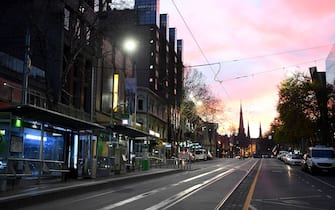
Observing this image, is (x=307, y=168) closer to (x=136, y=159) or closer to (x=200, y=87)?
(x=136, y=159)

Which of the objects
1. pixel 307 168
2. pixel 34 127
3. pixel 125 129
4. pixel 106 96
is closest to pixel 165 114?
pixel 106 96

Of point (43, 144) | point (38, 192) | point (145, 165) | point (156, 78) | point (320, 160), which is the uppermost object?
point (156, 78)

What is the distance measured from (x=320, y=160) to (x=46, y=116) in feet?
84.0

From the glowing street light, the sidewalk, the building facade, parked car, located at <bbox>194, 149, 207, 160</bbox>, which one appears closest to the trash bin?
the building facade

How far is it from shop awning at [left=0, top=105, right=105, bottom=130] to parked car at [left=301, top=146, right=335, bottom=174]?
68.6ft

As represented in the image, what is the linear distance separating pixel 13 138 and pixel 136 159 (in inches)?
721

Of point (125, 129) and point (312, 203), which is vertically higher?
point (125, 129)

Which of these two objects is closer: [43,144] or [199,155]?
[43,144]

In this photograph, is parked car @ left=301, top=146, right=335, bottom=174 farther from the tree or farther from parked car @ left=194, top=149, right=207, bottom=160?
parked car @ left=194, top=149, right=207, bottom=160

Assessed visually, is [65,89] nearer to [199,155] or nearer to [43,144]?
[43,144]

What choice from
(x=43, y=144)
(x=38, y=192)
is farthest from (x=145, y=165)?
(x=38, y=192)

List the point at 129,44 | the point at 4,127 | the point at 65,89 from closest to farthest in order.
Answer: the point at 4,127 → the point at 65,89 → the point at 129,44

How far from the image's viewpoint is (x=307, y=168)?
128 ft

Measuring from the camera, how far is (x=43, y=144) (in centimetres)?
2069
